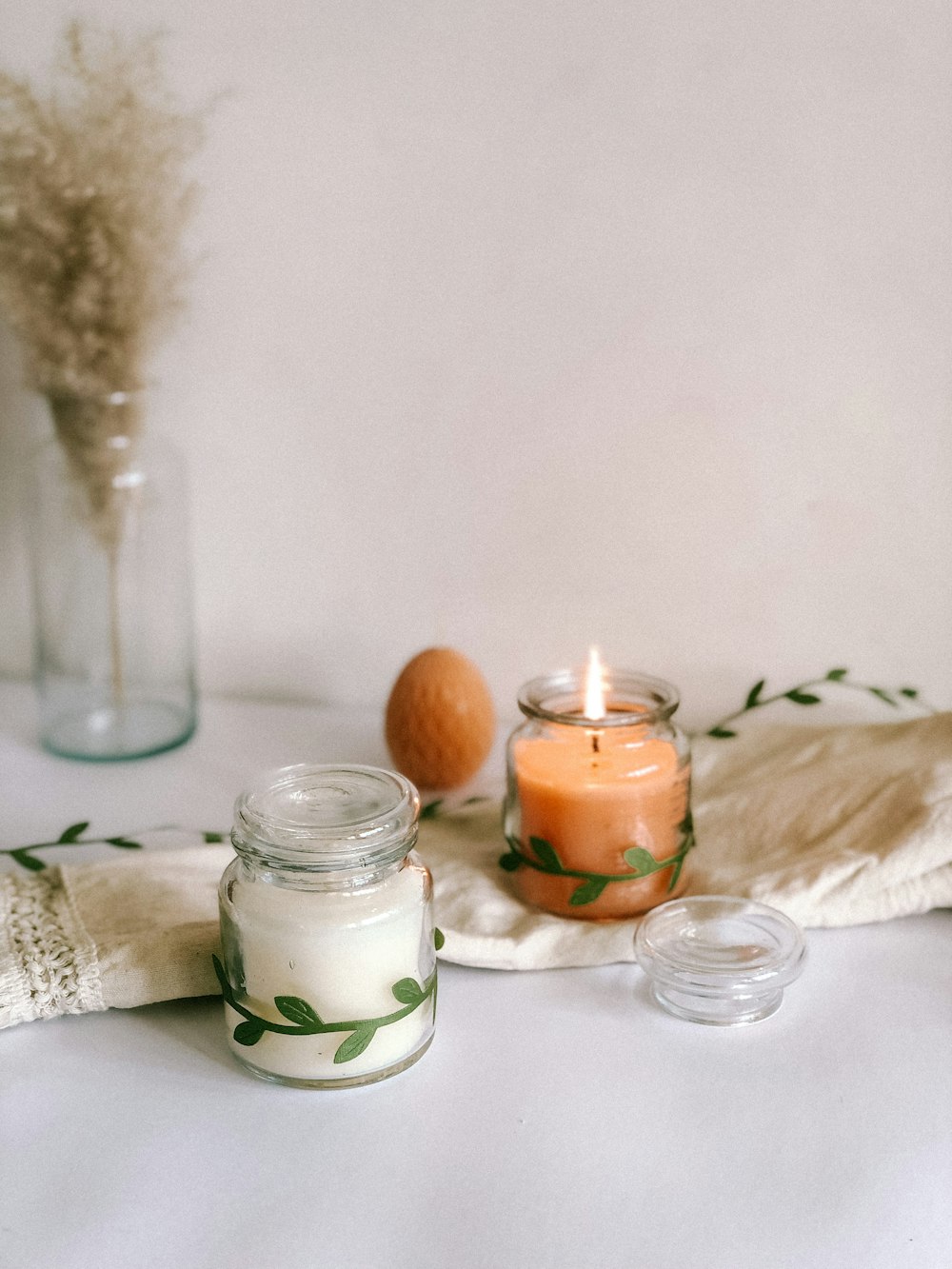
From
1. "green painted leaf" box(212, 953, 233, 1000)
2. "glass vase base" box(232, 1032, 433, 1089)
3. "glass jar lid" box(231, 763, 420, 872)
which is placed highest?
"glass jar lid" box(231, 763, 420, 872)

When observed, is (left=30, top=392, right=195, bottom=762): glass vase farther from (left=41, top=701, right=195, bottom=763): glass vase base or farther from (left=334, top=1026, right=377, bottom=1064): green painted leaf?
(left=334, top=1026, right=377, bottom=1064): green painted leaf

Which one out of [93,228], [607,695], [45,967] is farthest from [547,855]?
[93,228]

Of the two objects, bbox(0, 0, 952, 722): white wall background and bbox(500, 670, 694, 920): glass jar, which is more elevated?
bbox(0, 0, 952, 722): white wall background

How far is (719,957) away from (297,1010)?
0.76ft

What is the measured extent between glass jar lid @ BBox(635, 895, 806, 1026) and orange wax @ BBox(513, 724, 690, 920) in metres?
0.04

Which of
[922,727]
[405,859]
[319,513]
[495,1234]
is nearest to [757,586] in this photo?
[922,727]

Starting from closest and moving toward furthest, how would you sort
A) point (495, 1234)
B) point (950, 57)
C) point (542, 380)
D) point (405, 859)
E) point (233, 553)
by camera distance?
point (495, 1234) < point (405, 859) < point (950, 57) < point (542, 380) < point (233, 553)

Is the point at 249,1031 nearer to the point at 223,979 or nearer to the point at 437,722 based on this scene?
the point at 223,979

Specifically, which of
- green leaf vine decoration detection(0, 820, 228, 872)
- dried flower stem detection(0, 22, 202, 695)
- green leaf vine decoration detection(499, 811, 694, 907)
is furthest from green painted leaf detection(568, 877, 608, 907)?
dried flower stem detection(0, 22, 202, 695)

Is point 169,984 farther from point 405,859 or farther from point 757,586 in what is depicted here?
point 757,586

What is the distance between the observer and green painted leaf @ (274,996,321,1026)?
0.59m

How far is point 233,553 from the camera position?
110cm

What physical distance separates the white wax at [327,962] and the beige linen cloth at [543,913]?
0.07 m

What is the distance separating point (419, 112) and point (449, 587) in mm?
368
